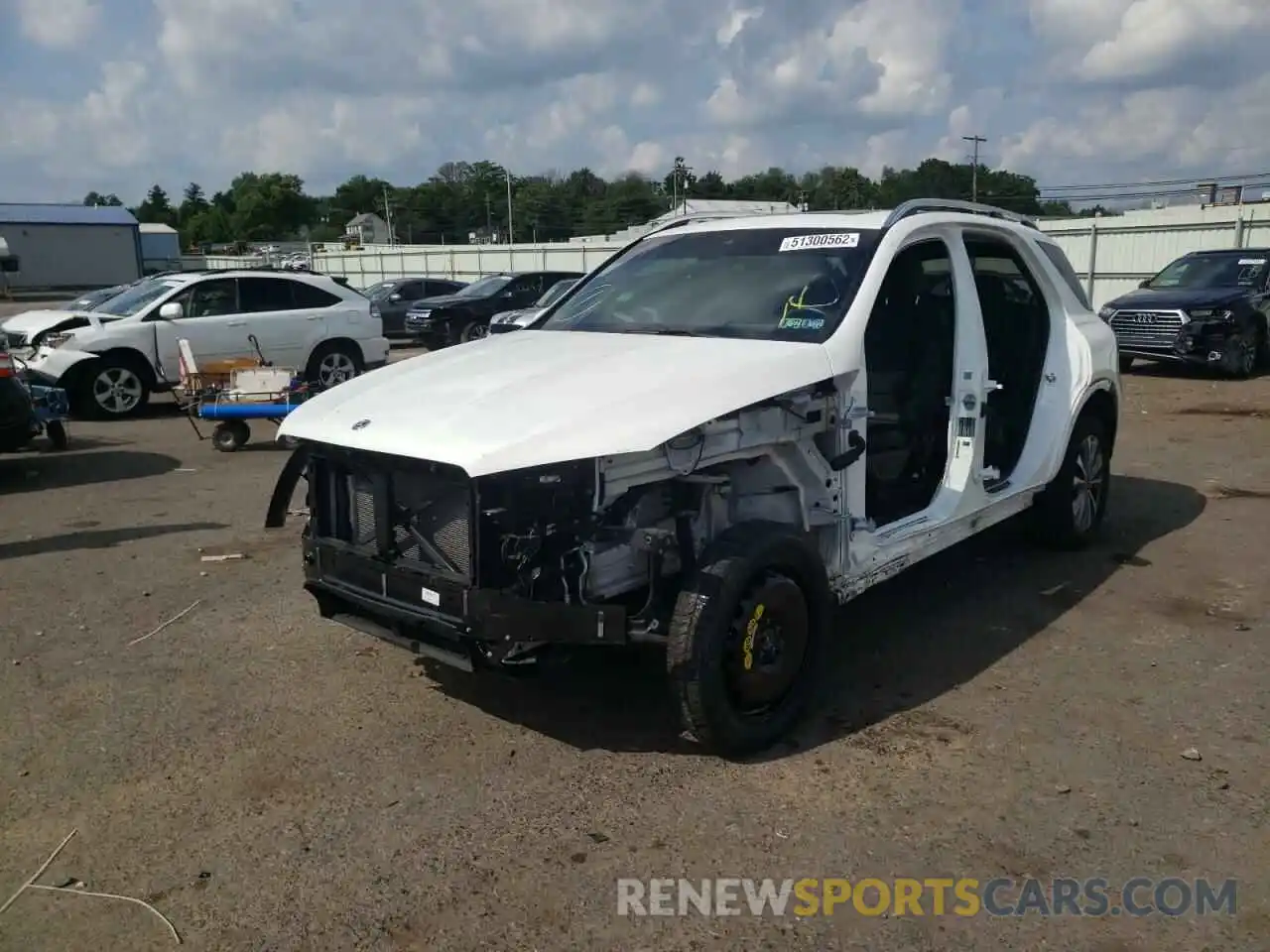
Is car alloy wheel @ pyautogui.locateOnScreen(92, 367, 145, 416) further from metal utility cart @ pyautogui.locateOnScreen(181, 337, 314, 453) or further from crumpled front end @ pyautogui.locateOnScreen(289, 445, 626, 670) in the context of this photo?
crumpled front end @ pyautogui.locateOnScreen(289, 445, 626, 670)

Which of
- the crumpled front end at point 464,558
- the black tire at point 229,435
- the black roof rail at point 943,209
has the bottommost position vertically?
the black tire at point 229,435

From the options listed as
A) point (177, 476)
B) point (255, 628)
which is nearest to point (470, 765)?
point (255, 628)

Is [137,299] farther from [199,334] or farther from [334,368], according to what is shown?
[334,368]

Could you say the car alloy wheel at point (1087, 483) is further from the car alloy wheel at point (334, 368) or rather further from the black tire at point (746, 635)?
the car alloy wheel at point (334, 368)

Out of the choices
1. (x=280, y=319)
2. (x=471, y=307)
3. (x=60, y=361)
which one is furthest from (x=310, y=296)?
A: (x=471, y=307)

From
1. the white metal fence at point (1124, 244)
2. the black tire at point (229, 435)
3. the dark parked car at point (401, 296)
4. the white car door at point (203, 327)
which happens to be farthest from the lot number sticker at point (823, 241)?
the dark parked car at point (401, 296)

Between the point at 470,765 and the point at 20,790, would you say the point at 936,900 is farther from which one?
the point at 20,790

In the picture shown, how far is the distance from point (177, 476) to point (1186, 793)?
8378 millimetres

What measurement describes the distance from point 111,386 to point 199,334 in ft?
3.89

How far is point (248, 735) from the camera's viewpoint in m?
4.23

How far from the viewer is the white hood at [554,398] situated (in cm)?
351

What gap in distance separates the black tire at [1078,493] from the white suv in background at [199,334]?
994 cm

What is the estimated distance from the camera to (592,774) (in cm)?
388

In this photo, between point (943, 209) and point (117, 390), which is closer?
point (943, 209)
